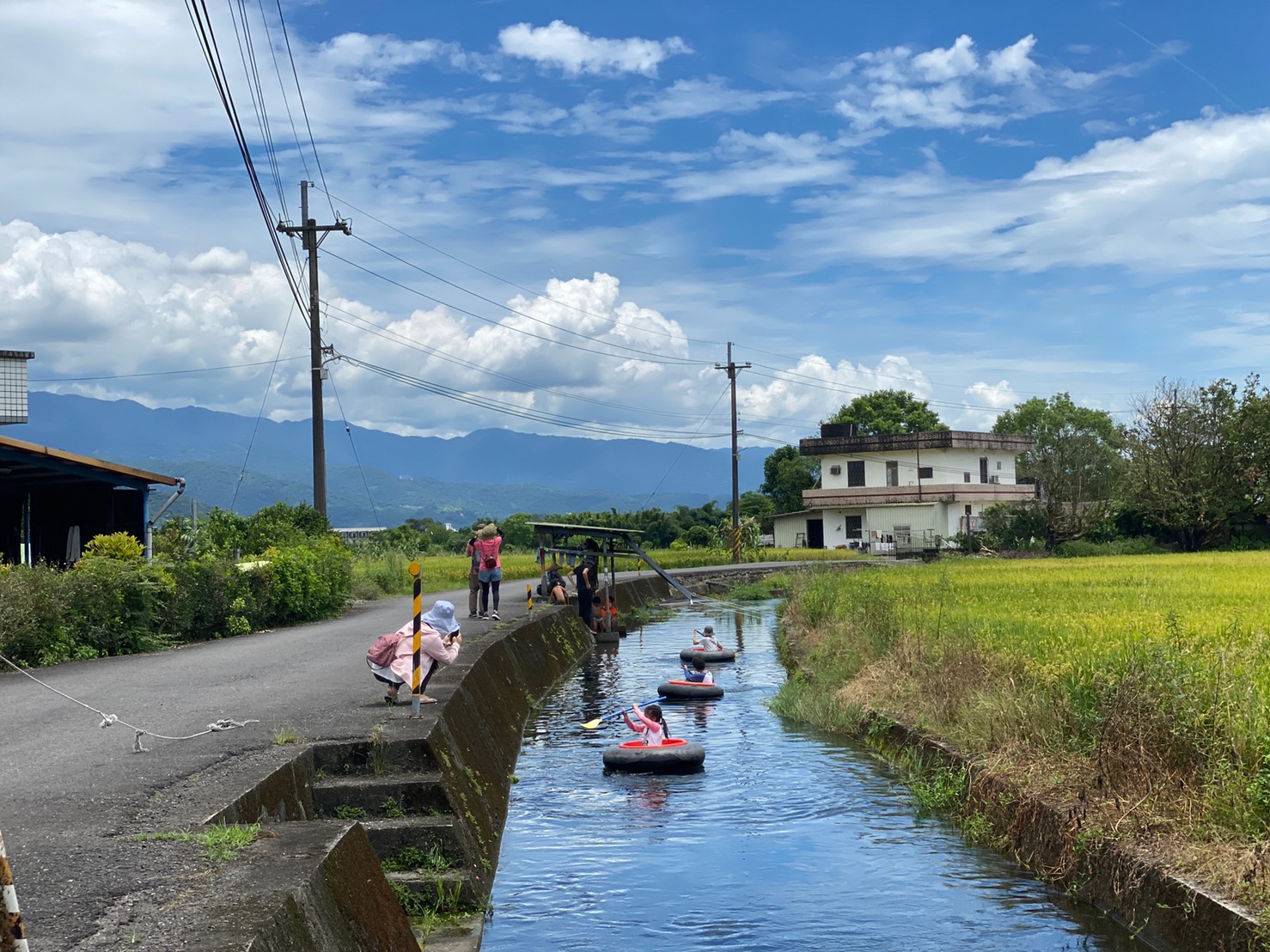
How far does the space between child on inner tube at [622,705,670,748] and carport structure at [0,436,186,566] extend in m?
15.6

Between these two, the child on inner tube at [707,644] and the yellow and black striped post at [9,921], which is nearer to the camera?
the yellow and black striped post at [9,921]

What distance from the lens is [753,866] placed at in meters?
10.9

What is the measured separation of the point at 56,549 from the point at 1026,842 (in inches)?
1069

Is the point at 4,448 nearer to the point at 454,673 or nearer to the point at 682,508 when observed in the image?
the point at 454,673

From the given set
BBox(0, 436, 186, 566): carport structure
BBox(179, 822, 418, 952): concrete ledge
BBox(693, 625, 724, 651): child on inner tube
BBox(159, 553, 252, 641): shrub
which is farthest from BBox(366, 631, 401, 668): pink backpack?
BBox(0, 436, 186, 566): carport structure

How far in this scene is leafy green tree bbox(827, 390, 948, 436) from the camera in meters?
103

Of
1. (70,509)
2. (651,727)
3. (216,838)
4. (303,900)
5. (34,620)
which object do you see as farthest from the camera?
(70,509)

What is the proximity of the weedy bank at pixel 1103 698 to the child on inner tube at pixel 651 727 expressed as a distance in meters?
2.75

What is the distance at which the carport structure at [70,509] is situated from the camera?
27.6 metres

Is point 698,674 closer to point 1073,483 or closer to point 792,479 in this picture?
point 1073,483

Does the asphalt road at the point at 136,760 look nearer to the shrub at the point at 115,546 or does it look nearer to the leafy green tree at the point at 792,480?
the shrub at the point at 115,546

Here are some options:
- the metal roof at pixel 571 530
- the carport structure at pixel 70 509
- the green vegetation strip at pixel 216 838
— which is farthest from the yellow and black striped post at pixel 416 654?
the metal roof at pixel 571 530

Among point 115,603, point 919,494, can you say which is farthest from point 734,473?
point 115,603

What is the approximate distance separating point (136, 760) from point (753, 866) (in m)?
5.18
